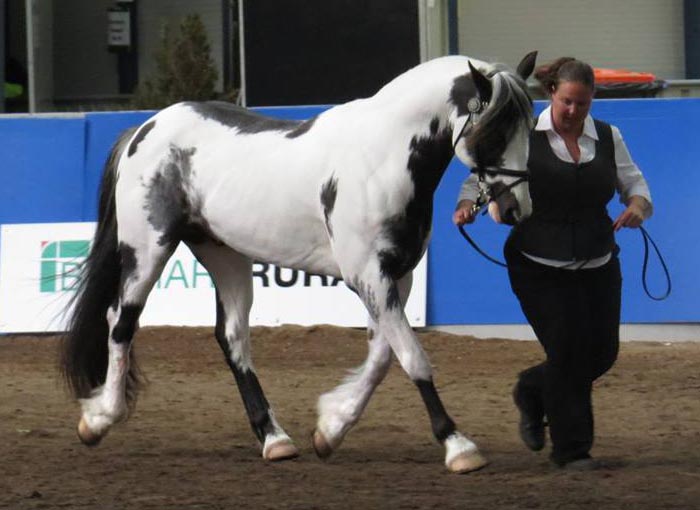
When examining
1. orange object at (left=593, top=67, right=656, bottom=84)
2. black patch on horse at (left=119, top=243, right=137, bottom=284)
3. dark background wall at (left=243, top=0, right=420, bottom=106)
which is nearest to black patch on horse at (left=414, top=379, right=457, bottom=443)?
black patch on horse at (left=119, top=243, right=137, bottom=284)

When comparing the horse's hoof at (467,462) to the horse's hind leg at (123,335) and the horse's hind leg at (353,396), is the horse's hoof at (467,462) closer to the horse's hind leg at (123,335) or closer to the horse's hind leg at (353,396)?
the horse's hind leg at (353,396)

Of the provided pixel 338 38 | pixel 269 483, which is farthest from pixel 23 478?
pixel 338 38

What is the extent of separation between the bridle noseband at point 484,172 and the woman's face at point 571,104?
1.00 feet

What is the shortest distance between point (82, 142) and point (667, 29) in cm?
839

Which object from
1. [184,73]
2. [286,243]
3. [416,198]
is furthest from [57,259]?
[184,73]

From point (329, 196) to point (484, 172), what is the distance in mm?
714

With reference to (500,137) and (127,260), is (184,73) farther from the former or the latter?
(500,137)

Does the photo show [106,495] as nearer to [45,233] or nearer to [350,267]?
[350,267]

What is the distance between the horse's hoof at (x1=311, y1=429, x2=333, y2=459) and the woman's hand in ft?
5.30

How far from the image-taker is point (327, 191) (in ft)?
22.4

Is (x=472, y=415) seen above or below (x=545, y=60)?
below

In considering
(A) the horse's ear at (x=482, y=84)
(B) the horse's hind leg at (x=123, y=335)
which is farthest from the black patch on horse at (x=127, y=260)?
(A) the horse's ear at (x=482, y=84)

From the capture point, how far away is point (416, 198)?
6703 millimetres

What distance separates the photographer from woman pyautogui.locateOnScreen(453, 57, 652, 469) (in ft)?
21.8
